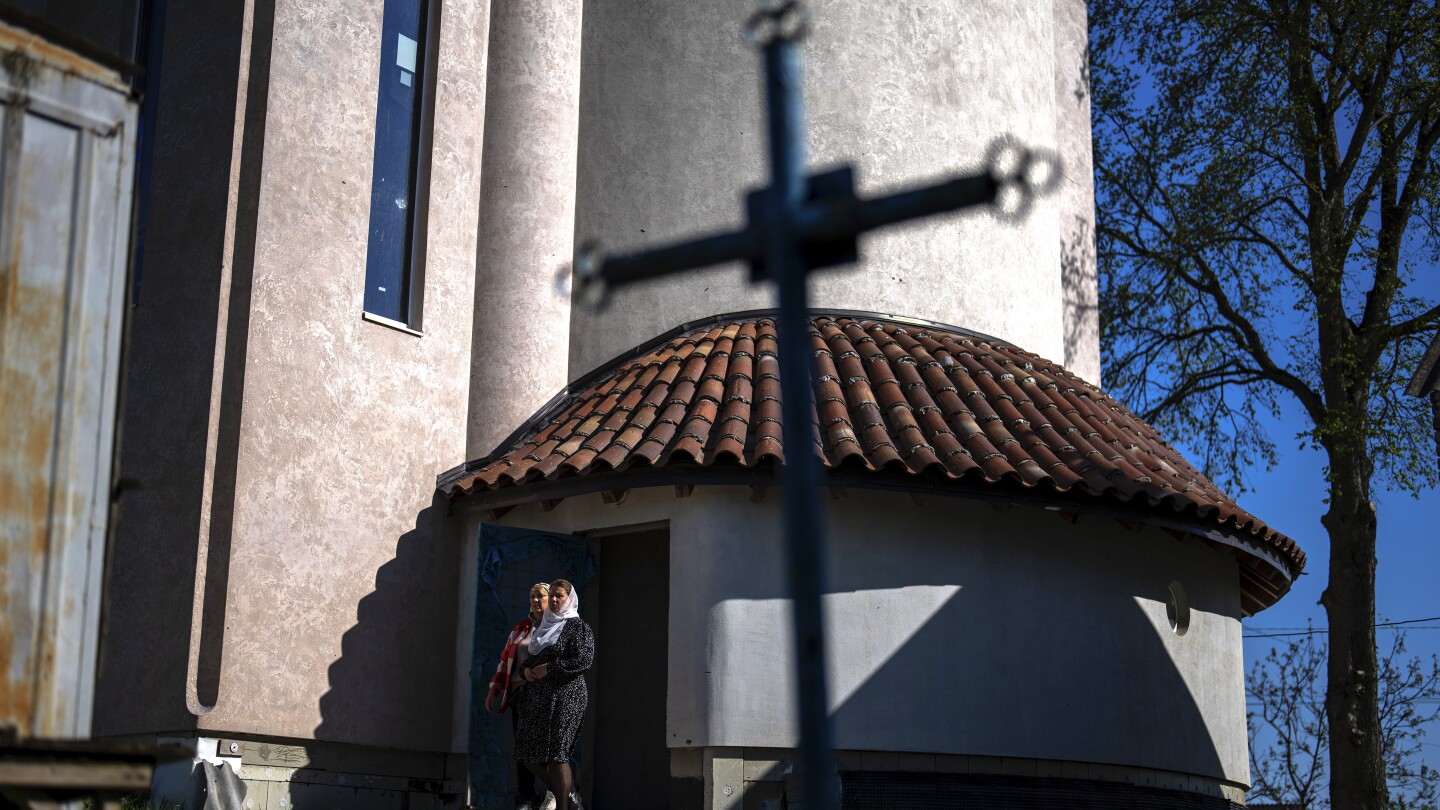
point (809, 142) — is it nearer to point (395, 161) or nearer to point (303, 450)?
point (395, 161)

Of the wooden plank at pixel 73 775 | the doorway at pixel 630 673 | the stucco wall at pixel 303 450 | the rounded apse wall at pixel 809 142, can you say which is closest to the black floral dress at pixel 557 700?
the stucco wall at pixel 303 450

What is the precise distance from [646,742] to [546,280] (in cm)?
411

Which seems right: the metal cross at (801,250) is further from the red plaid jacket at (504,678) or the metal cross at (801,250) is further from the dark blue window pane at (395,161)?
the dark blue window pane at (395,161)

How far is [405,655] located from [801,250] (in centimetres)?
982

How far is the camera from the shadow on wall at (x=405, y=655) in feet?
41.8

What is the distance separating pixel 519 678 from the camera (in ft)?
37.0

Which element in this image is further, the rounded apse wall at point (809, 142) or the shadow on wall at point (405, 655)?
the rounded apse wall at point (809, 142)


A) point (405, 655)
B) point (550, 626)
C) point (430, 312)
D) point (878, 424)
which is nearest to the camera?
point (550, 626)

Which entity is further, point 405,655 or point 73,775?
point 405,655

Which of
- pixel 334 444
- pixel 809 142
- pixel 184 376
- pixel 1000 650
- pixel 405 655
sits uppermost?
pixel 809 142

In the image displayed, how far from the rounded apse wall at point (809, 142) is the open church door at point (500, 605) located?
226 centimetres

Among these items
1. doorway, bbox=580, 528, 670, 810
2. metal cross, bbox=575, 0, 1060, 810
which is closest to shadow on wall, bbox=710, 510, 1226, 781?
doorway, bbox=580, 528, 670, 810

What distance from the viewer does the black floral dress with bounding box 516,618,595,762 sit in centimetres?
1102

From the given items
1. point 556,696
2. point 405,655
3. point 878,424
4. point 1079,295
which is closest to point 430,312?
point 405,655
